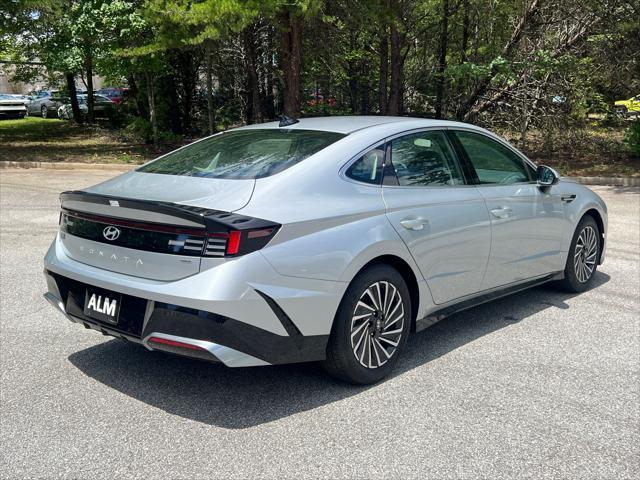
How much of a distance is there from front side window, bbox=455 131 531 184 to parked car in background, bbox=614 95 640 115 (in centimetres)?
1284

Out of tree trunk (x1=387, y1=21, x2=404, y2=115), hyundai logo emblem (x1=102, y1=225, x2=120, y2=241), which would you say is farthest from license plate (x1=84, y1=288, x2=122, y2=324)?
tree trunk (x1=387, y1=21, x2=404, y2=115)

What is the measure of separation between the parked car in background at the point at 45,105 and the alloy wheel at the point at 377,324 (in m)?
32.8

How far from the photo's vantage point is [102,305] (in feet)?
12.2

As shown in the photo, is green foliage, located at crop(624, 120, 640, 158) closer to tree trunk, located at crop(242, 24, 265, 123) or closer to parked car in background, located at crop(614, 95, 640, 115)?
parked car in background, located at crop(614, 95, 640, 115)

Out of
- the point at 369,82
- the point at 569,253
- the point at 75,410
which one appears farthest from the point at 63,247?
the point at 369,82

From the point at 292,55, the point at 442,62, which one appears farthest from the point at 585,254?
the point at 442,62

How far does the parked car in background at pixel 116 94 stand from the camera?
A: 25630 mm

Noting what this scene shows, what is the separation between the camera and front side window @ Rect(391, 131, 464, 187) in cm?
440

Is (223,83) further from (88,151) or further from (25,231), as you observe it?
(25,231)

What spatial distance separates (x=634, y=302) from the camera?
5832mm

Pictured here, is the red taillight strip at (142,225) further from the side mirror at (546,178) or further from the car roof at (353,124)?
the side mirror at (546,178)

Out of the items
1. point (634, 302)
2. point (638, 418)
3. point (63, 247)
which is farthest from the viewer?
point (634, 302)

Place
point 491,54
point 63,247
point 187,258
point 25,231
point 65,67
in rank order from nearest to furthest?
point 187,258 → point 63,247 → point 25,231 → point 491,54 → point 65,67

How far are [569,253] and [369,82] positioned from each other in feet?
52.3
